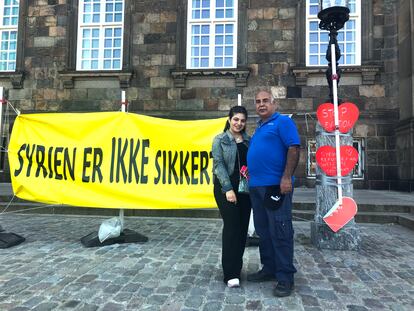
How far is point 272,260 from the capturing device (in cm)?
394

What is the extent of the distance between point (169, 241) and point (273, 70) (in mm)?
7429

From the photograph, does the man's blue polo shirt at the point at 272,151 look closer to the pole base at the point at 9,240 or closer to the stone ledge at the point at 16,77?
the pole base at the point at 9,240

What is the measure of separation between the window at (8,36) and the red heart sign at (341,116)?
1152 cm

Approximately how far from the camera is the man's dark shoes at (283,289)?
344 centimetres

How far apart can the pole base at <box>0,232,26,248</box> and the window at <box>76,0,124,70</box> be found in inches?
313

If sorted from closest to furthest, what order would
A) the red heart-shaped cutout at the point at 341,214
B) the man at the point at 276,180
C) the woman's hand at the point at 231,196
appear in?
the man at the point at 276,180, the woman's hand at the point at 231,196, the red heart-shaped cutout at the point at 341,214

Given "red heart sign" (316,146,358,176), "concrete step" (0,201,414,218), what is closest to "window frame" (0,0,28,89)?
"concrete step" (0,201,414,218)

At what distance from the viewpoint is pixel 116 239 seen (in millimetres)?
5461

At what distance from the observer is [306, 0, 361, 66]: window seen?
11333 millimetres

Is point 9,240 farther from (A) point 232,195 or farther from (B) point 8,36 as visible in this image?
(B) point 8,36

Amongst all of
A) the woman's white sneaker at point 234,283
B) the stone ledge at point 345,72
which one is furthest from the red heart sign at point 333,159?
the stone ledge at point 345,72

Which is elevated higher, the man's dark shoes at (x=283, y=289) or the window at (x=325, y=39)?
the window at (x=325, y=39)

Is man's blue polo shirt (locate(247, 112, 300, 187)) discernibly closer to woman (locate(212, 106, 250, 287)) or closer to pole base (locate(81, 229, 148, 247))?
woman (locate(212, 106, 250, 287))

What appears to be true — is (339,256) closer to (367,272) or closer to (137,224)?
(367,272)
